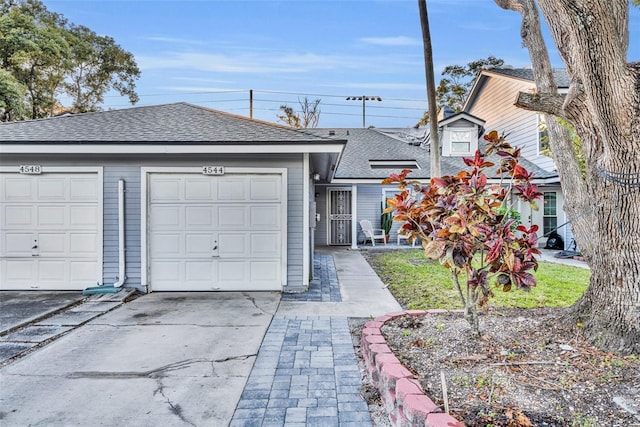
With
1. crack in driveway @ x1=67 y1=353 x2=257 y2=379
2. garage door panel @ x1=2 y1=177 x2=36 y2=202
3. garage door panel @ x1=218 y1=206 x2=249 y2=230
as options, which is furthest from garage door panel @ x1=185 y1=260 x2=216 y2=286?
crack in driveway @ x1=67 y1=353 x2=257 y2=379

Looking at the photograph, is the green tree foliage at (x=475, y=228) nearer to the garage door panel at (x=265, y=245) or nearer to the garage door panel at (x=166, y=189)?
the garage door panel at (x=265, y=245)

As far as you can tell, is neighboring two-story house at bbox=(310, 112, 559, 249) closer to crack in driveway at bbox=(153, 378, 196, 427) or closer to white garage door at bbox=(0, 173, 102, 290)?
white garage door at bbox=(0, 173, 102, 290)

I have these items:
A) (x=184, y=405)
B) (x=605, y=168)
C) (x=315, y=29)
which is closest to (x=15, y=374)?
(x=184, y=405)

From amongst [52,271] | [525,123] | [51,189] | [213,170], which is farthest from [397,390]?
[525,123]

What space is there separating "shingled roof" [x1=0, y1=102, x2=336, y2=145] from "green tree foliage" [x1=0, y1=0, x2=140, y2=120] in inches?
581

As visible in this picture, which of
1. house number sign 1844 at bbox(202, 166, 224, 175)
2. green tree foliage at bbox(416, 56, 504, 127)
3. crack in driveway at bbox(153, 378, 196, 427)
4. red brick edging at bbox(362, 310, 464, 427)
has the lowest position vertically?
crack in driveway at bbox(153, 378, 196, 427)

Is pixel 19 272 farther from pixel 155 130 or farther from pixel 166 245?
pixel 155 130

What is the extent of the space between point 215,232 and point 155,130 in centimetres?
214

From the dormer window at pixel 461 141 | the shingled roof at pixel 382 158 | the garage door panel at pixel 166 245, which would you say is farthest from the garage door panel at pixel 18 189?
the dormer window at pixel 461 141

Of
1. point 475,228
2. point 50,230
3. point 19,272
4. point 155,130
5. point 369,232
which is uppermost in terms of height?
point 155,130

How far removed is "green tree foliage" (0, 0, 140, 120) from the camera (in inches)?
759

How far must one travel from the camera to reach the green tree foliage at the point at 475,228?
2.78 m

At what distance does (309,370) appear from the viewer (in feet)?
10.9

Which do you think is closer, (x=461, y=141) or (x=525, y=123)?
(x=525, y=123)
